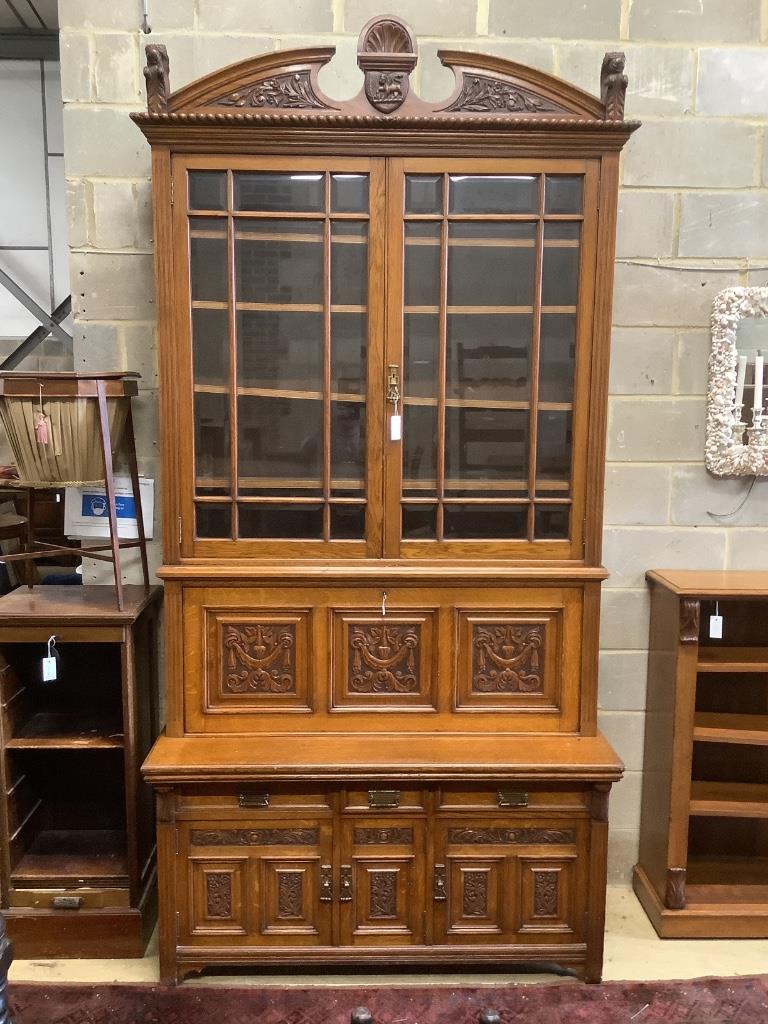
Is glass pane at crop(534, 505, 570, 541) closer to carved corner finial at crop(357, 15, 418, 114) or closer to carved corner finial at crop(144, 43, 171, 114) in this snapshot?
carved corner finial at crop(357, 15, 418, 114)

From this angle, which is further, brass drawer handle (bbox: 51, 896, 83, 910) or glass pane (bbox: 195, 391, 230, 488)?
brass drawer handle (bbox: 51, 896, 83, 910)

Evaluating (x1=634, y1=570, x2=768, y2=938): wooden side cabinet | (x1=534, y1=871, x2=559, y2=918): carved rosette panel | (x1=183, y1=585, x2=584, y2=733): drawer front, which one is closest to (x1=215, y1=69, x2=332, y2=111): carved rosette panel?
→ (x1=183, y1=585, x2=584, y2=733): drawer front

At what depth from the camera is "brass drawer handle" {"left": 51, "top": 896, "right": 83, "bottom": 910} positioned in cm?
216

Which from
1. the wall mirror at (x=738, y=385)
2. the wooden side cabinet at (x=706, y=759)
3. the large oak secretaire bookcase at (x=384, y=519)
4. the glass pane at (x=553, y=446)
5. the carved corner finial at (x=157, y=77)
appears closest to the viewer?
the carved corner finial at (x=157, y=77)

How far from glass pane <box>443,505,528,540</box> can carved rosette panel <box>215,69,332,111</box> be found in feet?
3.66

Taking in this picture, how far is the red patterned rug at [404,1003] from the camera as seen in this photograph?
6.41 feet

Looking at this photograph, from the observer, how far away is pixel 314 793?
2.03 meters

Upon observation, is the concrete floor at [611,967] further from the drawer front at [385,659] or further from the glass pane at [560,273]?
the glass pane at [560,273]

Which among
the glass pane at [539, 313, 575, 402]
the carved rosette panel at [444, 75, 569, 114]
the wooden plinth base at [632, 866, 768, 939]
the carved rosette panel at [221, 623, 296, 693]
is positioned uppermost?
the carved rosette panel at [444, 75, 569, 114]

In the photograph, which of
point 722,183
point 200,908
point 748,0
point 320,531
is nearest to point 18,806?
point 200,908

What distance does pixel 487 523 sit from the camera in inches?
83.0

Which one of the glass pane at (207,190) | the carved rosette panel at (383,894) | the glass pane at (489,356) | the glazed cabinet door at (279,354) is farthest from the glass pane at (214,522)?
the carved rosette panel at (383,894)

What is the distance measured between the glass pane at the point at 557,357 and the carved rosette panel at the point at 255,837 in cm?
135

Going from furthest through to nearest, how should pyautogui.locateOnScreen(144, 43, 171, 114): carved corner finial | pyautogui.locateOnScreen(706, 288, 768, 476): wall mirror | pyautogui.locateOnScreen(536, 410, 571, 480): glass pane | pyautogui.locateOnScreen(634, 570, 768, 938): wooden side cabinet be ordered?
pyautogui.locateOnScreen(706, 288, 768, 476): wall mirror
pyautogui.locateOnScreen(634, 570, 768, 938): wooden side cabinet
pyautogui.locateOnScreen(536, 410, 571, 480): glass pane
pyautogui.locateOnScreen(144, 43, 171, 114): carved corner finial
